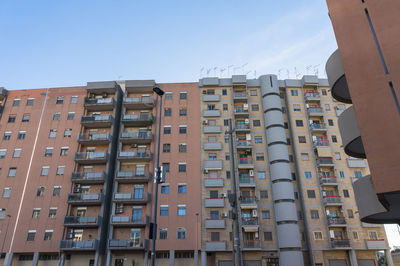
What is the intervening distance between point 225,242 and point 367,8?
104ft

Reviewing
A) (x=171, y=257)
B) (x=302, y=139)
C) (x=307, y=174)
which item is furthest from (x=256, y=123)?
(x=171, y=257)

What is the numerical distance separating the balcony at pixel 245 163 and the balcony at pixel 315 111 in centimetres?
1229

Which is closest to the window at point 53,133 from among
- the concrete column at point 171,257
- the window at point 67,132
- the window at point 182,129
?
the window at point 67,132

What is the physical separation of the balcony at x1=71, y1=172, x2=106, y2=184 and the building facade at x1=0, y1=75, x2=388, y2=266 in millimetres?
147

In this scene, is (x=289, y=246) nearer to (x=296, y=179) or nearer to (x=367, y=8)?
(x=296, y=179)

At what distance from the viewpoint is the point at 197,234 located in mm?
38625

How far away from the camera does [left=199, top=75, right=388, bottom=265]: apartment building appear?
38.5m

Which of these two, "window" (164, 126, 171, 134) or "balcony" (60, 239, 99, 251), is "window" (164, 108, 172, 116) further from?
"balcony" (60, 239, 99, 251)

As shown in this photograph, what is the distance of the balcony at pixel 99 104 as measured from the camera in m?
45.5

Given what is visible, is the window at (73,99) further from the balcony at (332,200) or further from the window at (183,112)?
the balcony at (332,200)

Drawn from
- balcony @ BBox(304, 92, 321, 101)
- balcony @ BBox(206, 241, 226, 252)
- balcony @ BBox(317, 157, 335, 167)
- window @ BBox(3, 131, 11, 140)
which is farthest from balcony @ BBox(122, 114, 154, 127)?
balcony @ BBox(317, 157, 335, 167)

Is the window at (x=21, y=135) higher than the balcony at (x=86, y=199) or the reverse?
higher

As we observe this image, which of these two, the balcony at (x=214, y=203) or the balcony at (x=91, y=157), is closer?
the balcony at (x=214, y=203)

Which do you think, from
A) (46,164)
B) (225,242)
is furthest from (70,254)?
(225,242)
